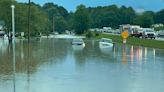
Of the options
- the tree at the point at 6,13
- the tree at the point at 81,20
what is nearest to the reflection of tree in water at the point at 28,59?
the tree at the point at 6,13

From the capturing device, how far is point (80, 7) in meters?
172

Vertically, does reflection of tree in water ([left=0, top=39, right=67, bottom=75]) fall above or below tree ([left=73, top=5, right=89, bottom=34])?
below

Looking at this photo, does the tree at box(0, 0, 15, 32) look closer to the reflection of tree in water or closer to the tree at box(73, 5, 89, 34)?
the reflection of tree in water

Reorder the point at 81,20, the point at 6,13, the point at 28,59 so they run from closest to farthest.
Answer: the point at 28,59, the point at 6,13, the point at 81,20

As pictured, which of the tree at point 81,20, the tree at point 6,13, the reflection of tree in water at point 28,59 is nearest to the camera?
the reflection of tree in water at point 28,59

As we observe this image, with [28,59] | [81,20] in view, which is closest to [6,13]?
[28,59]

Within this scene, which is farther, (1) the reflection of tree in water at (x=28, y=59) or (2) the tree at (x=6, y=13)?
(2) the tree at (x=6, y=13)

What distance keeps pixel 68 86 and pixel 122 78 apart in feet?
15.5

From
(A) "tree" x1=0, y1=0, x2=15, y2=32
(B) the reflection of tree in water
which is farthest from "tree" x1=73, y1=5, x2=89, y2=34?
(B) the reflection of tree in water

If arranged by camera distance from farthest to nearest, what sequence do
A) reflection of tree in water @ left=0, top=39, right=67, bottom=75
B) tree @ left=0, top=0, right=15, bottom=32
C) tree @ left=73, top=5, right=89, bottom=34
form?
tree @ left=73, top=5, right=89, bottom=34 < tree @ left=0, top=0, right=15, bottom=32 < reflection of tree in water @ left=0, top=39, right=67, bottom=75

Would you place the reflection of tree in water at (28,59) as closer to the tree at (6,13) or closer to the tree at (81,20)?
the tree at (6,13)

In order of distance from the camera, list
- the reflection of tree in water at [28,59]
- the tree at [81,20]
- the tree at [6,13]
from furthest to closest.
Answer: the tree at [81,20]
the tree at [6,13]
the reflection of tree in water at [28,59]

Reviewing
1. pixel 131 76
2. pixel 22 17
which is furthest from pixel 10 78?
pixel 22 17

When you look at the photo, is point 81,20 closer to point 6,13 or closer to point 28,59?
point 6,13
